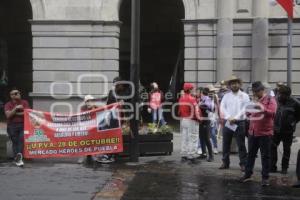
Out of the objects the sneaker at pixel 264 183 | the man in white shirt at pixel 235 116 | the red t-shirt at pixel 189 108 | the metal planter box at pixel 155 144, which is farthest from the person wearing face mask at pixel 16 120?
the sneaker at pixel 264 183

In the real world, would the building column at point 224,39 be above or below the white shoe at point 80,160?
above

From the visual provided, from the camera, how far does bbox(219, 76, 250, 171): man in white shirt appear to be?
12000mm

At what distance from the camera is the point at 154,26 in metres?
27.5

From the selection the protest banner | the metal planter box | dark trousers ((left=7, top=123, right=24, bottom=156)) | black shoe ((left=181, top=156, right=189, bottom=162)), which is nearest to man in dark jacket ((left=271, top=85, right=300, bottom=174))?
black shoe ((left=181, top=156, right=189, bottom=162))

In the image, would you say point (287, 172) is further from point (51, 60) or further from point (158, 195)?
point (51, 60)

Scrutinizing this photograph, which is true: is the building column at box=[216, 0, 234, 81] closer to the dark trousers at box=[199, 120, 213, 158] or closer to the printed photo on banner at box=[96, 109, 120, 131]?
the dark trousers at box=[199, 120, 213, 158]

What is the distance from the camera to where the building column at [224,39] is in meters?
19.2

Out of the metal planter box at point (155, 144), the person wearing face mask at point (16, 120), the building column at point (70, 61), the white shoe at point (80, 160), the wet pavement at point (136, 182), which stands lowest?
the wet pavement at point (136, 182)

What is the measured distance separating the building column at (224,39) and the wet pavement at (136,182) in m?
6.37

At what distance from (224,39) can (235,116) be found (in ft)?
24.9

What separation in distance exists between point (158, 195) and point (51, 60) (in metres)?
11.4

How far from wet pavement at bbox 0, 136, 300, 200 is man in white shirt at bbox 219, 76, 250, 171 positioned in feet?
1.54

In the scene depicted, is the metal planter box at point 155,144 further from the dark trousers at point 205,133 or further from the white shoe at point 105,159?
the white shoe at point 105,159

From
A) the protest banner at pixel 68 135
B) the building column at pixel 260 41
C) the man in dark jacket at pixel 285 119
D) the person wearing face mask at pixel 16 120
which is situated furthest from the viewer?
the building column at pixel 260 41
